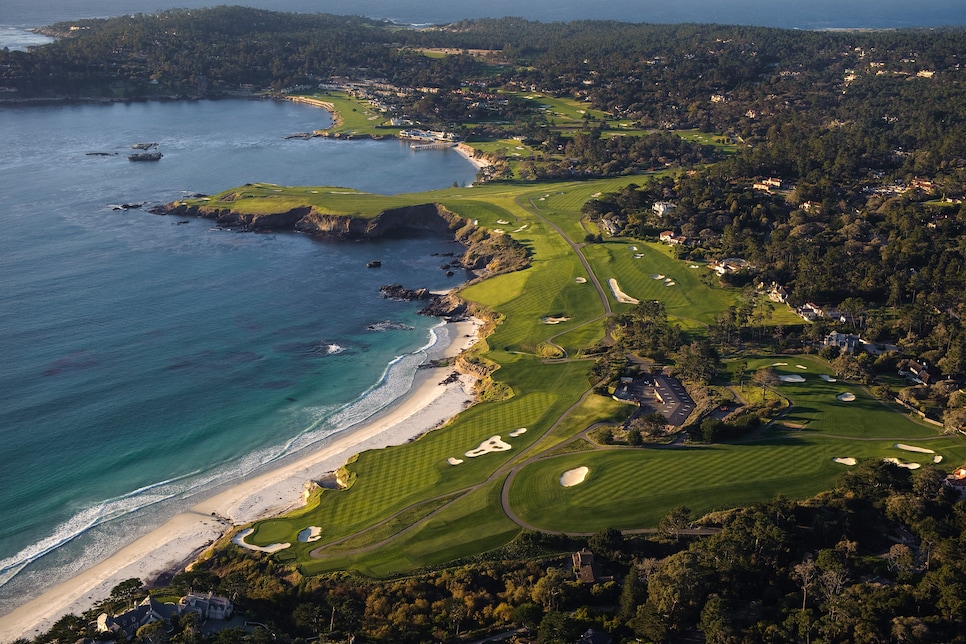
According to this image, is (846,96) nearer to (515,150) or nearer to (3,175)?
(515,150)

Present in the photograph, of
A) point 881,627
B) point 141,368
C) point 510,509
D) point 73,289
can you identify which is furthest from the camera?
point 73,289

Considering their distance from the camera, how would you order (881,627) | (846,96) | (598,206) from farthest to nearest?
(846,96), (598,206), (881,627)

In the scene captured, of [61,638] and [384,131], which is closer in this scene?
[61,638]

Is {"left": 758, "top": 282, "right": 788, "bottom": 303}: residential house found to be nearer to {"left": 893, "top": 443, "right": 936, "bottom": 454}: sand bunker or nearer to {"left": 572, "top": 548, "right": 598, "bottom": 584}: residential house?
{"left": 893, "top": 443, "right": 936, "bottom": 454}: sand bunker

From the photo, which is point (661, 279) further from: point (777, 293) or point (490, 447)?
point (490, 447)

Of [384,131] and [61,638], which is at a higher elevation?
[384,131]

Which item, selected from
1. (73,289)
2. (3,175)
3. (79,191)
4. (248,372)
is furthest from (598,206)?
(3,175)
